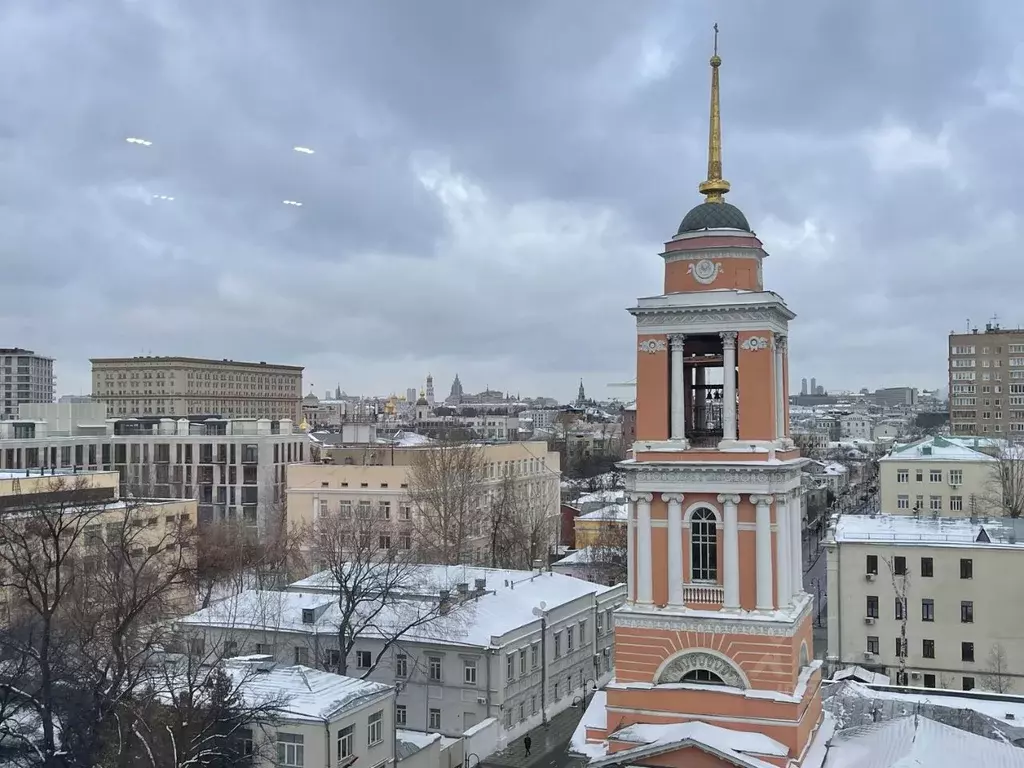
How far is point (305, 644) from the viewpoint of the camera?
3216 centimetres

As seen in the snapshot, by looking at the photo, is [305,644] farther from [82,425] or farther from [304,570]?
[82,425]

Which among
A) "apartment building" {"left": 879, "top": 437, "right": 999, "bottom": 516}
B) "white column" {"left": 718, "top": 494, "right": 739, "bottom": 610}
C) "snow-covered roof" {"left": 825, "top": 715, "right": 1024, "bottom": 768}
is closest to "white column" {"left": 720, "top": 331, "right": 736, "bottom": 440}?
"white column" {"left": 718, "top": 494, "right": 739, "bottom": 610}

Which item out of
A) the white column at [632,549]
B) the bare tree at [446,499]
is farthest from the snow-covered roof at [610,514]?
the white column at [632,549]

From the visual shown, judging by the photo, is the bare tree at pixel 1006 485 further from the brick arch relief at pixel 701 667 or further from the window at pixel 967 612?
the brick arch relief at pixel 701 667

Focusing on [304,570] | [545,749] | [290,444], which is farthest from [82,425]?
[545,749]

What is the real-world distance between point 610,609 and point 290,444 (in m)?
42.5

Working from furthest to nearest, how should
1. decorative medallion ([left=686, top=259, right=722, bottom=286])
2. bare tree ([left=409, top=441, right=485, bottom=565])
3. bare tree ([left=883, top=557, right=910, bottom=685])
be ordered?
bare tree ([left=409, top=441, right=485, bottom=565])
bare tree ([left=883, top=557, right=910, bottom=685])
decorative medallion ([left=686, top=259, right=722, bottom=286])

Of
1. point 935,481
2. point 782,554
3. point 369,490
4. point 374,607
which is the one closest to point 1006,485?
point 935,481

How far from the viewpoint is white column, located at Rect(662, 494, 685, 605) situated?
65.9 feet

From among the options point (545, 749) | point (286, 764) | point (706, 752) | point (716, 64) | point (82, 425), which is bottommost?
point (545, 749)

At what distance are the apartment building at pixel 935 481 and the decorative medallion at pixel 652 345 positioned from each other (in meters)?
44.6

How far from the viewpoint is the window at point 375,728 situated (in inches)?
958

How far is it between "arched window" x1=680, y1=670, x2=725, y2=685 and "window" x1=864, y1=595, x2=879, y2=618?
19.4 meters

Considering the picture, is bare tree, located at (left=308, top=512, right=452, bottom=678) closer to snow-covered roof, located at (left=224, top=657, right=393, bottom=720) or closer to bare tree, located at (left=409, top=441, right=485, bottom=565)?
snow-covered roof, located at (left=224, top=657, right=393, bottom=720)
